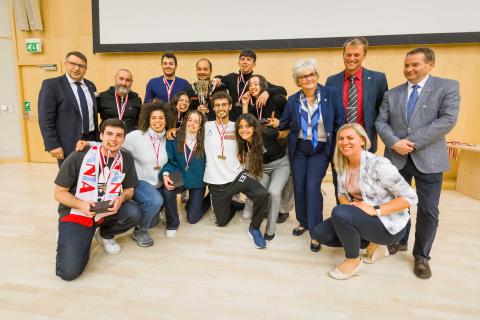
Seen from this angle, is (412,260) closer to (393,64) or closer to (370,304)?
(370,304)

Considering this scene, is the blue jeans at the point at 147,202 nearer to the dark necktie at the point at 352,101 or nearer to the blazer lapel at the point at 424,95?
the dark necktie at the point at 352,101

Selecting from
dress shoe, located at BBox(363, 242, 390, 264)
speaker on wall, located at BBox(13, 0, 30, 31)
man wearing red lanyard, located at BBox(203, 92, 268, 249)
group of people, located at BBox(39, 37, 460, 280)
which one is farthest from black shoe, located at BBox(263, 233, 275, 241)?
speaker on wall, located at BBox(13, 0, 30, 31)

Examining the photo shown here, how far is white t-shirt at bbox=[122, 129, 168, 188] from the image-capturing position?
255 cm

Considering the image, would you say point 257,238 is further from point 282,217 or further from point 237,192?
point 282,217

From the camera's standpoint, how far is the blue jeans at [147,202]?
7.90ft

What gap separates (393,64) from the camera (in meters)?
4.23

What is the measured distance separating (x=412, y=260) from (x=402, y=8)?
11.6ft

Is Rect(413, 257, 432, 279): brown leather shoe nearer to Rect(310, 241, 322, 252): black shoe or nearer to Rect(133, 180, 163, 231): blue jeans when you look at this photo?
Rect(310, 241, 322, 252): black shoe

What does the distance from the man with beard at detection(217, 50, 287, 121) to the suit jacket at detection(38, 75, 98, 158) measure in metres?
1.46

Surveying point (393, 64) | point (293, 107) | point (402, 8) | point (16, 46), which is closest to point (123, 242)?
point (293, 107)

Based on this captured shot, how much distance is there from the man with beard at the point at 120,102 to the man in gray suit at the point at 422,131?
2384 mm

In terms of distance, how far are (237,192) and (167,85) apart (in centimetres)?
148

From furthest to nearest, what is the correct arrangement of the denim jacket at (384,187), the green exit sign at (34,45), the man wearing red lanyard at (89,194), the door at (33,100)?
the door at (33,100) → the green exit sign at (34,45) → the man wearing red lanyard at (89,194) → the denim jacket at (384,187)

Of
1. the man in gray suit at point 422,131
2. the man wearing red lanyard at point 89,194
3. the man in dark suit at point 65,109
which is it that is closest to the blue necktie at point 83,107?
the man in dark suit at point 65,109
